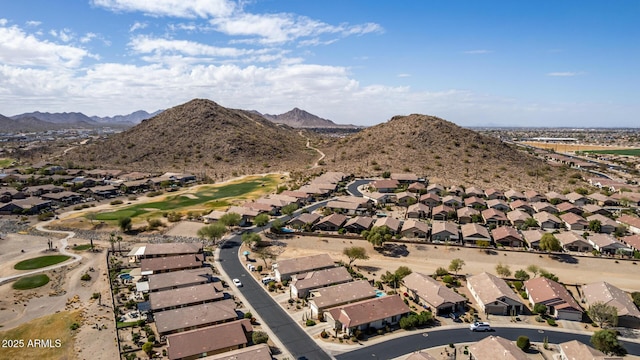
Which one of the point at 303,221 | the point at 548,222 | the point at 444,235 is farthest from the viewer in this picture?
the point at 548,222

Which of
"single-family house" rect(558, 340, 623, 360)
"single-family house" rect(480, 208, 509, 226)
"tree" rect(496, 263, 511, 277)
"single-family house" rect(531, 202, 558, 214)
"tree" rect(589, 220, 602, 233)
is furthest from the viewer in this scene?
"single-family house" rect(531, 202, 558, 214)

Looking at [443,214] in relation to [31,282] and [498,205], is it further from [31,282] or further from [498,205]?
[31,282]

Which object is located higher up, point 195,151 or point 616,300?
point 195,151

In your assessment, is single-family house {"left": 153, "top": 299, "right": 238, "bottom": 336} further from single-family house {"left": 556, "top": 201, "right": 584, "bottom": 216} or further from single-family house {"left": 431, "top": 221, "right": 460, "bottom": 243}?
single-family house {"left": 556, "top": 201, "right": 584, "bottom": 216}

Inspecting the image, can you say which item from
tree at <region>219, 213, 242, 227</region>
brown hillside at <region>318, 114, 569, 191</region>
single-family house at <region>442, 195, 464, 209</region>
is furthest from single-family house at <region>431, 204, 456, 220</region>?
tree at <region>219, 213, 242, 227</region>

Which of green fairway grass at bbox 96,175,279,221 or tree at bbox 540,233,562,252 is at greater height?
green fairway grass at bbox 96,175,279,221

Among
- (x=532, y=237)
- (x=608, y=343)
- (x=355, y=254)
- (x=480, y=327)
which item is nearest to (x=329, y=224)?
(x=355, y=254)

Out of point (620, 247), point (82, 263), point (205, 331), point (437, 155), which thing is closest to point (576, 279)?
point (620, 247)

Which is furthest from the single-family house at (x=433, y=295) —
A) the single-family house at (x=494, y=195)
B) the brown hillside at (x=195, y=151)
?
the brown hillside at (x=195, y=151)
